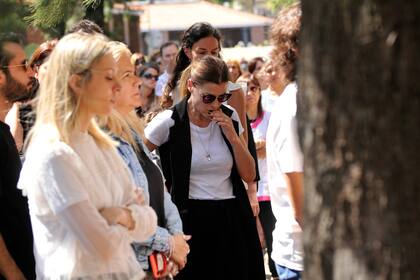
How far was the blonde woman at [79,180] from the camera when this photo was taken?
3246 millimetres

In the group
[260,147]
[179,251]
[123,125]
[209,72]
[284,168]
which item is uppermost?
[209,72]

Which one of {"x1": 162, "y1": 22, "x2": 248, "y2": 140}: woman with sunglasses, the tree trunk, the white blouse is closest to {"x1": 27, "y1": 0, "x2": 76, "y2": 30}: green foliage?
{"x1": 162, "y1": 22, "x2": 248, "y2": 140}: woman with sunglasses

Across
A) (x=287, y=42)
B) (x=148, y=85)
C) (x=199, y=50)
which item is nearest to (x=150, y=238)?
(x=287, y=42)

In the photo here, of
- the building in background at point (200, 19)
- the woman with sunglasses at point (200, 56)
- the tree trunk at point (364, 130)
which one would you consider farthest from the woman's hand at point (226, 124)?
the building in background at point (200, 19)

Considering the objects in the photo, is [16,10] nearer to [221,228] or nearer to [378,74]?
[221,228]

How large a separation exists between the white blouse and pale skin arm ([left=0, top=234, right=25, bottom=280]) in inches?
21.1

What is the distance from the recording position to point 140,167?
4.08 m

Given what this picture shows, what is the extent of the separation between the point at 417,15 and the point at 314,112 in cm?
39

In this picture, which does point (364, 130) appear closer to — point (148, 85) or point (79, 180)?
point (79, 180)

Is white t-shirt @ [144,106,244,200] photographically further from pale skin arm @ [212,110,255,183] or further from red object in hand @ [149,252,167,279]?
red object in hand @ [149,252,167,279]

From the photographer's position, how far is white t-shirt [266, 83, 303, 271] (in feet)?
12.2

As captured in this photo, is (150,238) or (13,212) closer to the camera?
(150,238)

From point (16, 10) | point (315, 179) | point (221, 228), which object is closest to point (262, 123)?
point (221, 228)

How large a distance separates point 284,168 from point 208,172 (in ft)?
5.12
